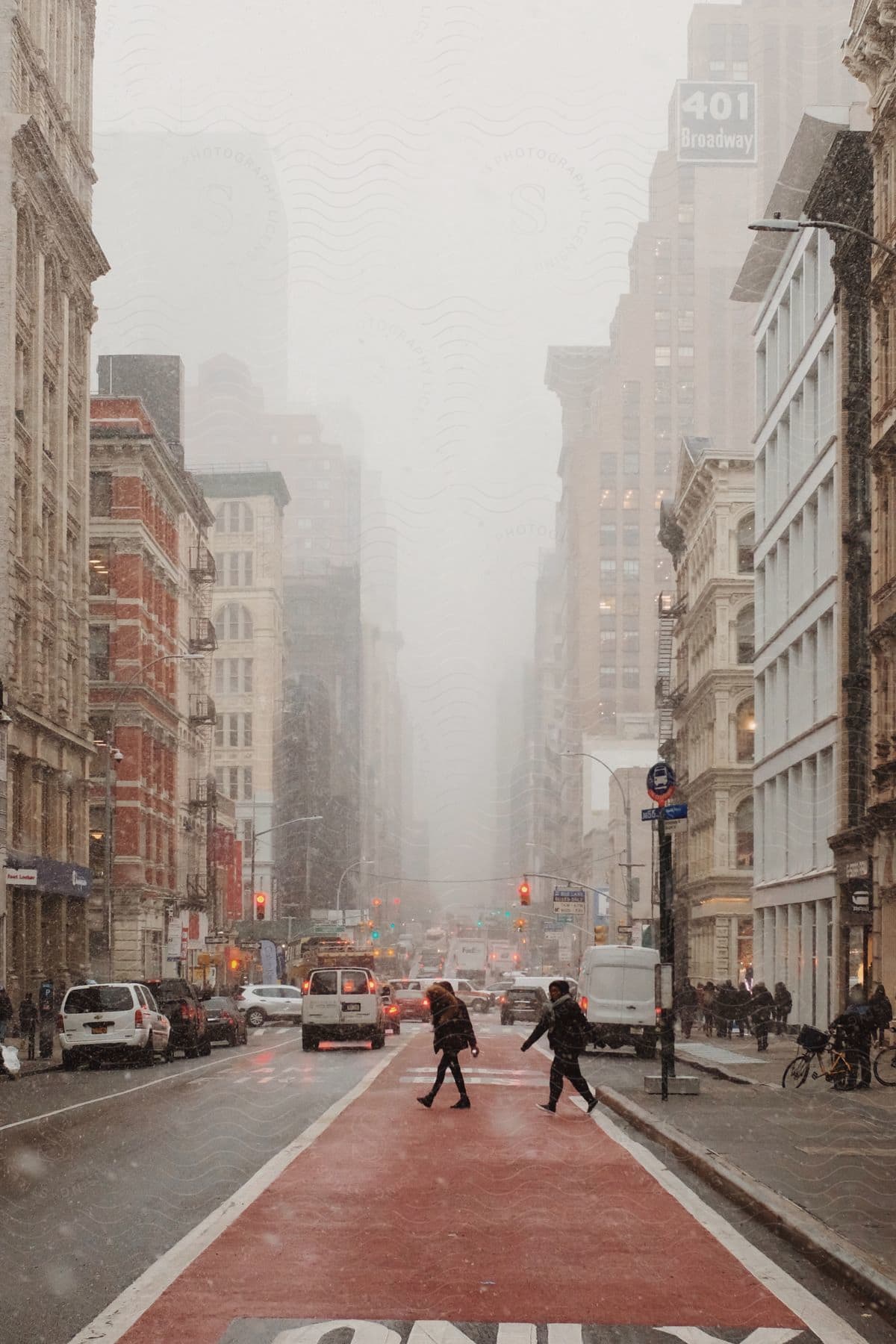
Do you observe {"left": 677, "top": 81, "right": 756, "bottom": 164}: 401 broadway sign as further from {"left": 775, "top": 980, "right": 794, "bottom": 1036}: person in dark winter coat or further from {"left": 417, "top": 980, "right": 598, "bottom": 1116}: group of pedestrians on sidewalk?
{"left": 417, "top": 980, "right": 598, "bottom": 1116}: group of pedestrians on sidewalk

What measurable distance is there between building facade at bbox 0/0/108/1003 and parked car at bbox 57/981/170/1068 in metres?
9.97

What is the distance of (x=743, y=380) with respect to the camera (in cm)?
17100

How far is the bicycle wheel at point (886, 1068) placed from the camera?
2872cm

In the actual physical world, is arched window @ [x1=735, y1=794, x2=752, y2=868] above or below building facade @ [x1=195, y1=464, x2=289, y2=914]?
below

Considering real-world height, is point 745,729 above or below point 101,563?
below

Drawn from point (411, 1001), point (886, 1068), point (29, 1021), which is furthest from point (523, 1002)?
point (886, 1068)

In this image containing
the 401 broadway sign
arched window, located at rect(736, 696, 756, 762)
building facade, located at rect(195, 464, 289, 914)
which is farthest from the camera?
the 401 broadway sign

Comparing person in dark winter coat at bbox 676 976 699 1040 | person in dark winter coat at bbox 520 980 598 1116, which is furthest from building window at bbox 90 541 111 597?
person in dark winter coat at bbox 520 980 598 1116

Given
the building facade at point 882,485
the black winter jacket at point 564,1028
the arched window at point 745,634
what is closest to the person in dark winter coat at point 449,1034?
the black winter jacket at point 564,1028

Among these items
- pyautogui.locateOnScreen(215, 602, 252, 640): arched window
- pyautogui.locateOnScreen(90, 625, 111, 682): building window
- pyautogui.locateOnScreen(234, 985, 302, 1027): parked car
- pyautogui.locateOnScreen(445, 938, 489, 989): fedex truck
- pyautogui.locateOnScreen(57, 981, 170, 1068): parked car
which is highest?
pyautogui.locateOnScreen(215, 602, 252, 640): arched window

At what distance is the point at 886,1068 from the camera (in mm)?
33688

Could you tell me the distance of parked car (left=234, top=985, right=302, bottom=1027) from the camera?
2625 inches

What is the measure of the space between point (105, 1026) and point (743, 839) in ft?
139

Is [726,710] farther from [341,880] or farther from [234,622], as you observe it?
[234,622]
